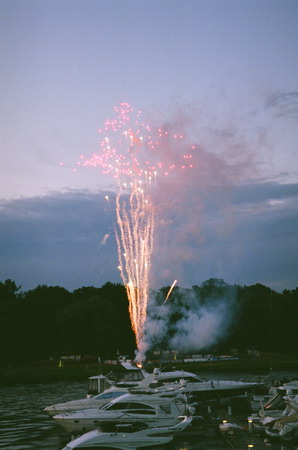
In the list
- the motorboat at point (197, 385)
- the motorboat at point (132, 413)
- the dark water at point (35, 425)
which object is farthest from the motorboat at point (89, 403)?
the motorboat at point (132, 413)

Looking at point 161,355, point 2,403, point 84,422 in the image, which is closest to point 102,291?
point 161,355

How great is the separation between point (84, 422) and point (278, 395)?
31.2ft

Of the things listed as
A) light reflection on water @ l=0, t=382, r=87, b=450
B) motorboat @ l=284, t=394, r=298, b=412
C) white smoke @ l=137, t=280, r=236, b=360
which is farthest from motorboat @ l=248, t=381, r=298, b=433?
white smoke @ l=137, t=280, r=236, b=360

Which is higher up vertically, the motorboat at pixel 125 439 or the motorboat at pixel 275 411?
the motorboat at pixel 275 411

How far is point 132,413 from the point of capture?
28922 millimetres

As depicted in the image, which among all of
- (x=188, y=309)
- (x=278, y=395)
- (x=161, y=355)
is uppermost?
(x=188, y=309)

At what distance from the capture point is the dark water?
27.7m

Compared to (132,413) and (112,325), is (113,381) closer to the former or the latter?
(132,413)

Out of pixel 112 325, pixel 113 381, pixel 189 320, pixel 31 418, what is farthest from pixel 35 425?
pixel 189 320

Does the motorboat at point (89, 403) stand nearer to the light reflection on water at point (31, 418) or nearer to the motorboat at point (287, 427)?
the light reflection on water at point (31, 418)

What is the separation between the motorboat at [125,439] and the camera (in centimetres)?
2286

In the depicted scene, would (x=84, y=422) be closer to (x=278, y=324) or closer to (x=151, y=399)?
(x=151, y=399)

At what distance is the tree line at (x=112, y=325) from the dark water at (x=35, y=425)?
42704 mm

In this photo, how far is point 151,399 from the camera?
29.3m
